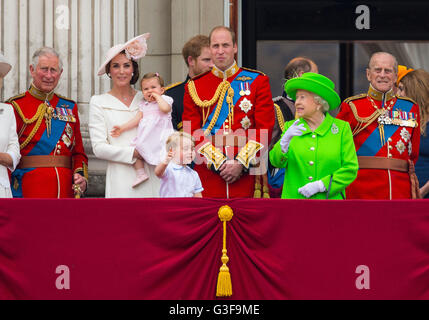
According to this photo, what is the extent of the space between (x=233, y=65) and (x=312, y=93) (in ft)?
2.37

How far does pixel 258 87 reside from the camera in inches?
289

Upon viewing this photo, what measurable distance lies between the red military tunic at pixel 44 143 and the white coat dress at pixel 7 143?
0.87 ft

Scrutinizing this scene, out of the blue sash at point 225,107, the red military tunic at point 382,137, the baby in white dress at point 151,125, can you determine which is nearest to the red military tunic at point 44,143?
the baby in white dress at point 151,125

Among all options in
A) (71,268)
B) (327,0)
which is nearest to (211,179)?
(71,268)

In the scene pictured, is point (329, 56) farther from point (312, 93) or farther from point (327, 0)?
point (312, 93)

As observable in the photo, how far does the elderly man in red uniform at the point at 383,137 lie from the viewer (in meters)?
7.46

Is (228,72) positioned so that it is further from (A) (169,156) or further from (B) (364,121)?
(B) (364,121)

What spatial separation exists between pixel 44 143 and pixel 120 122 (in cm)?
57

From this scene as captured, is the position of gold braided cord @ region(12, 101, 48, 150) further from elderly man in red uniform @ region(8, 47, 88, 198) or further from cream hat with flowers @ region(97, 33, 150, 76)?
cream hat with flowers @ region(97, 33, 150, 76)

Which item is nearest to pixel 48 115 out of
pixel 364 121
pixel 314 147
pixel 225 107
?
pixel 225 107

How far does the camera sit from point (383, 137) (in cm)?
751

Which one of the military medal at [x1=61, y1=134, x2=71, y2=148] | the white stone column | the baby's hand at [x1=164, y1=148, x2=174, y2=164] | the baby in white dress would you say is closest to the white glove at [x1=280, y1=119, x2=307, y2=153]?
the baby's hand at [x1=164, y1=148, x2=174, y2=164]

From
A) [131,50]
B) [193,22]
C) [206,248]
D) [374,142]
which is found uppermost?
[193,22]
